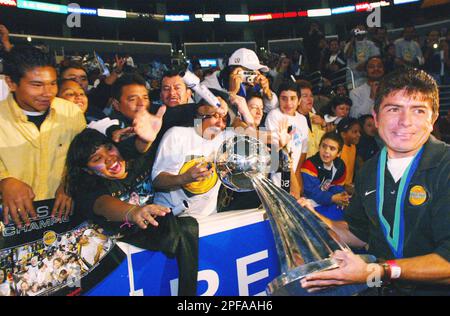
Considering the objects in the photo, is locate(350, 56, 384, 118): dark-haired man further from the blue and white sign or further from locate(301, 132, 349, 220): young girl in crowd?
the blue and white sign

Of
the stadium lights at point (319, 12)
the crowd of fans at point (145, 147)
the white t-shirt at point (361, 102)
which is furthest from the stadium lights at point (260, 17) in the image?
the crowd of fans at point (145, 147)

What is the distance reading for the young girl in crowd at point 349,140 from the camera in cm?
333

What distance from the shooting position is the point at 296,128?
120 inches

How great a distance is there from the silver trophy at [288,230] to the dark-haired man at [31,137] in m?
0.80

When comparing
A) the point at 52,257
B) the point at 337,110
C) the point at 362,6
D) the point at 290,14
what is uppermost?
the point at 290,14

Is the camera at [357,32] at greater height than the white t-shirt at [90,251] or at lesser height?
greater

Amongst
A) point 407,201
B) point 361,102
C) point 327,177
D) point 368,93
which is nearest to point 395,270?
point 407,201

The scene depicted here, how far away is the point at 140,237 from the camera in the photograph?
6.24 feet

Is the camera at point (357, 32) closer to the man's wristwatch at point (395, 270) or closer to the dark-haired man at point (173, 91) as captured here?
the dark-haired man at point (173, 91)

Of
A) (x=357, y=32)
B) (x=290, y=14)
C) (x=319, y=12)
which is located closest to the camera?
(x=357, y=32)

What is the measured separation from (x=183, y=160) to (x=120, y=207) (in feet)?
1.72

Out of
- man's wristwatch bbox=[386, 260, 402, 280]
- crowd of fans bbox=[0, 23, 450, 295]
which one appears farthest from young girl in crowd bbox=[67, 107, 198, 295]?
man's wristwatch bbox=[386, 260, 402, 280]

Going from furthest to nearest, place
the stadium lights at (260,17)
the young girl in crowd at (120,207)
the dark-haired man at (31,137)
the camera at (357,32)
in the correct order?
the stadium lights at (260,17)
the camera at (357,32)
the young girl in crowd at (120,207)
the dark-haired man at (31,137)

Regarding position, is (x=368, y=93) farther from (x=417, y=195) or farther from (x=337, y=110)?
(x=417, y=195)
